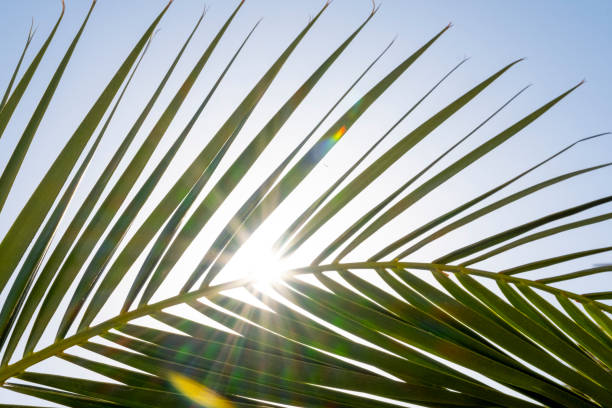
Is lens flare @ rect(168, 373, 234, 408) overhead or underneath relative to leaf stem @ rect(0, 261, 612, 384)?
underneath

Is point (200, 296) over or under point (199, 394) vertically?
over

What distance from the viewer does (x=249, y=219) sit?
2.85 ft

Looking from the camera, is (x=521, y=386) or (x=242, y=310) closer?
(x=521, y=386)

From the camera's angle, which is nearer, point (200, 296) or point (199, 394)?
point (199, 394)

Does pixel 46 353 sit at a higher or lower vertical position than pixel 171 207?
lower

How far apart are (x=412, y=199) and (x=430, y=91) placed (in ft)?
0.64

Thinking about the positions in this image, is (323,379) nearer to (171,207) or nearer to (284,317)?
(284,317)

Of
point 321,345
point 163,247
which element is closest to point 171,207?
point 163,247

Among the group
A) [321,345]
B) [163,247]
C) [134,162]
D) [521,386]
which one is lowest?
[521,386]

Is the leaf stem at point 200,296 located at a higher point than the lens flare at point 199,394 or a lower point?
higher

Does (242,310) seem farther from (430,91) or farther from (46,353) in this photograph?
(430,91)

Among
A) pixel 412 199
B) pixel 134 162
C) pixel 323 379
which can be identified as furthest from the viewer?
pixel 412 199

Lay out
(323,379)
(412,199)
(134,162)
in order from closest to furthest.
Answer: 1. (323,379)
2. (134,162)
3. (412,199)

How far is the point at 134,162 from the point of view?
2.66 feet
